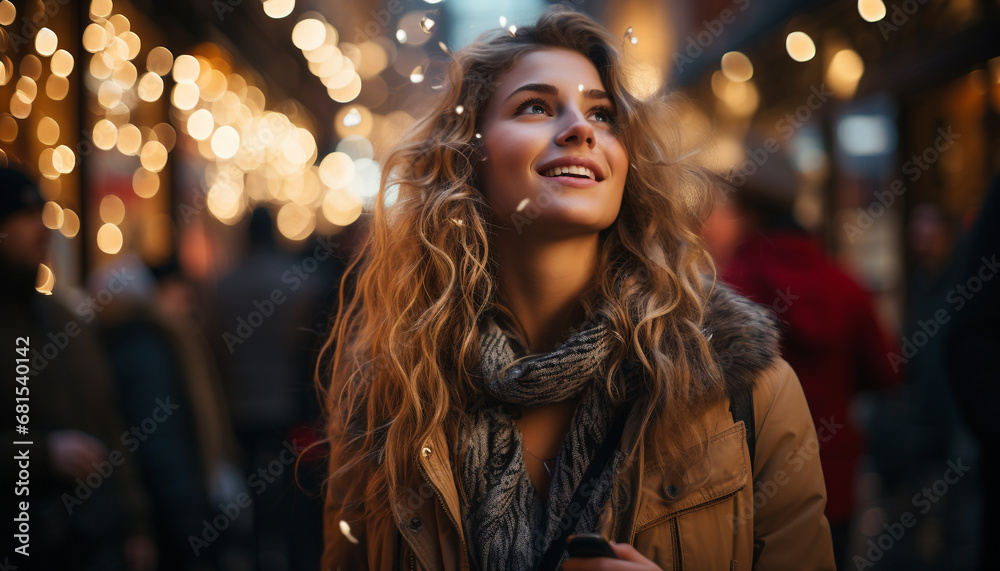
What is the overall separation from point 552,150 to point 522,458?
850mm

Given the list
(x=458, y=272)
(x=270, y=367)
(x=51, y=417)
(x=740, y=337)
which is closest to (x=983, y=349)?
(x=740, y=337)

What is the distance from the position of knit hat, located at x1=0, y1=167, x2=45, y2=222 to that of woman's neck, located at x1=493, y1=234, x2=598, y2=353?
6.88 ft

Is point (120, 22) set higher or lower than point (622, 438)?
higher

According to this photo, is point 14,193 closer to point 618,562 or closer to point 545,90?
point 545,90

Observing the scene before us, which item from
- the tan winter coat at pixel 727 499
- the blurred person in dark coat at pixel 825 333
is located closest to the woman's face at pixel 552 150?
the tan winter coat at pixel 727 499

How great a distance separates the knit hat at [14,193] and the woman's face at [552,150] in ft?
6.65

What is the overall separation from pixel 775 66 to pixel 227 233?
27.5ft

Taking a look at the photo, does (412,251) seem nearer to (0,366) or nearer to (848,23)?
(0,366)

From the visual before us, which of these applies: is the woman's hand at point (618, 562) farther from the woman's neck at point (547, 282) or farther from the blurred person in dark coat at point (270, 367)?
the blurred person in dark coat at point (270, 367)

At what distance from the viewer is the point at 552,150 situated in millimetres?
1820

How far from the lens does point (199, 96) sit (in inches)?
299

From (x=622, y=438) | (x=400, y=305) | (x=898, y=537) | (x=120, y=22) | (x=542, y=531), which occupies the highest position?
(x=120, y=22)

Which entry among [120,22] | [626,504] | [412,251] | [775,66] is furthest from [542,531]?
[775,66]

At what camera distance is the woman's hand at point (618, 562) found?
1.41 metres
